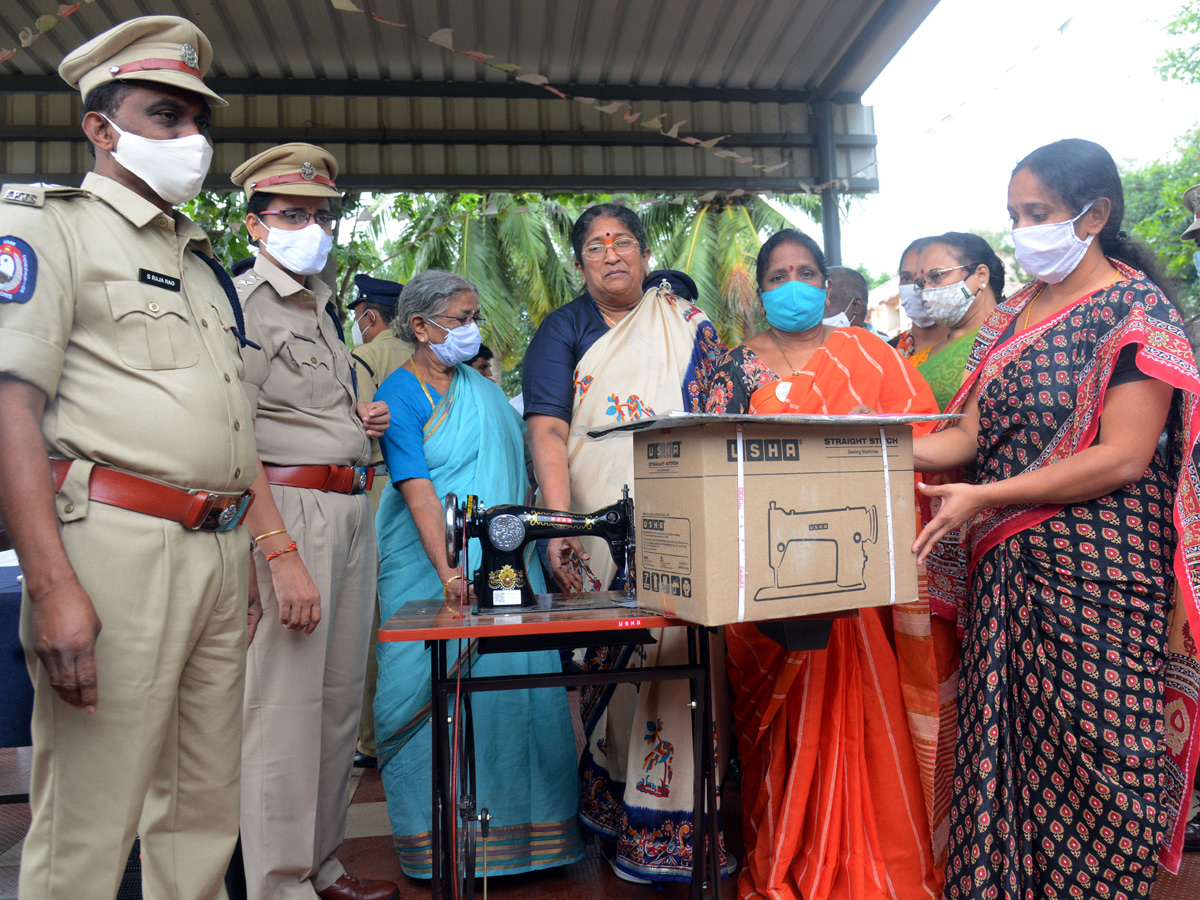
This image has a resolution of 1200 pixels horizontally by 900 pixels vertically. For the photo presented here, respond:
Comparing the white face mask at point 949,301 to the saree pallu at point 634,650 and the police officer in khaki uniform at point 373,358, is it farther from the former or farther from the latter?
the police officer in khaki uniform at point 373,358

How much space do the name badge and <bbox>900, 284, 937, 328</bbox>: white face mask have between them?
274 centimetres

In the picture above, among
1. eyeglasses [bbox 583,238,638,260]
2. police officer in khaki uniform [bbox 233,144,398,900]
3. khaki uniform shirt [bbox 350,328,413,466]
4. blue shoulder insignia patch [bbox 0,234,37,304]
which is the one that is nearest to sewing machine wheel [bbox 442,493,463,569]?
police officer in khaki uniform [bbox 233,144,398,900]

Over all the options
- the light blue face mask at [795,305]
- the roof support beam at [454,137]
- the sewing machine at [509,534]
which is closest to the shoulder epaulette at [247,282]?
the sewing machine at [509,534]

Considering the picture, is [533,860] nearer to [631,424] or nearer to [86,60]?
[631,424]

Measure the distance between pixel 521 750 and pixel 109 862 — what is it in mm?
1428

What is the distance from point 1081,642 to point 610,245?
6.16 feet

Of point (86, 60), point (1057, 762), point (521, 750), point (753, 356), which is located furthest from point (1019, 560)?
point (86, 60)

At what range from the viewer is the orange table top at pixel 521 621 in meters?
1.86

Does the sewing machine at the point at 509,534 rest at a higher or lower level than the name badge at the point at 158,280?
lower

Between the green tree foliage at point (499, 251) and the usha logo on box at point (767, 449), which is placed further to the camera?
the green tree foliage at point (499, 251)

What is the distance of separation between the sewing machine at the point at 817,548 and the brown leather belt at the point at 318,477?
1367 millimetres

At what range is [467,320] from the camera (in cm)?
297

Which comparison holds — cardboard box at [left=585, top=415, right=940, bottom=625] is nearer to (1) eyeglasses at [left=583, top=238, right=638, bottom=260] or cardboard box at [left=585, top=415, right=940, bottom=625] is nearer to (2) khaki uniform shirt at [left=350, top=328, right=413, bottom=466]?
(1) eyeglasses at [left=583, top=238, right=638, bottom=260]

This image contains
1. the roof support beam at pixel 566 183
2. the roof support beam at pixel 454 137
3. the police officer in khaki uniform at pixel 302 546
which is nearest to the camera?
the police officer in khaki uniform at pixel 302 546
